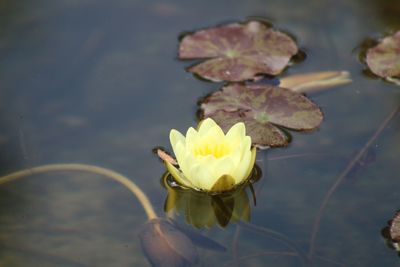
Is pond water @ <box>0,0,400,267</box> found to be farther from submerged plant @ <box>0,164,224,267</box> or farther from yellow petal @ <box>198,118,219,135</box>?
yellow petal @ <box>198,118,219,135</box>

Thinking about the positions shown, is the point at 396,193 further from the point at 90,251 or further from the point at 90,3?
the point at 90,3

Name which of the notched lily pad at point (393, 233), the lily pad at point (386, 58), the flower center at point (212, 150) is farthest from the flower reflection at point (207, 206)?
the lily pad at point (386, 58)

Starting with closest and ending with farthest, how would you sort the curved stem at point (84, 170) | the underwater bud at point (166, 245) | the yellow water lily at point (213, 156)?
1. the underwater bud at point (166, 245)
2. the yellow water lily at point (213, 156)
3. the curved stem at point (84, 170)

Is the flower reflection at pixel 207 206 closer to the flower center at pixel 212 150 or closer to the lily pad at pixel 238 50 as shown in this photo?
the flower center at pixel 212 150

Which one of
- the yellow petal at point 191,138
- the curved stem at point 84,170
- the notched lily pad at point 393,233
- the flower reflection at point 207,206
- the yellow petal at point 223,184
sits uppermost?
the yellow petal at point 191,138

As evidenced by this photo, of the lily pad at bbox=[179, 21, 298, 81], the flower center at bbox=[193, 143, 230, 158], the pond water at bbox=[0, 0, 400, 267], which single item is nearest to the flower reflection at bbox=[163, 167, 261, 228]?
the pond water at bbox=[0, 0, 400, 267]

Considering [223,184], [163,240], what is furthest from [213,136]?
[163,240]
